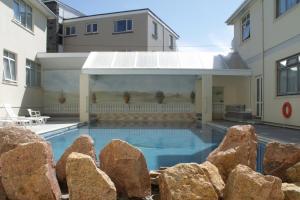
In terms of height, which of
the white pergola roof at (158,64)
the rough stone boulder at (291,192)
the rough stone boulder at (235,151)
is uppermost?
the white pergola roof at (158,64)

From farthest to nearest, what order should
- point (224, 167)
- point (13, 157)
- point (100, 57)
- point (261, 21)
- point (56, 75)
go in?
point (56, 75) < point (100, 57) < point (261, 21) < point (224, 167) < point (13, 157)

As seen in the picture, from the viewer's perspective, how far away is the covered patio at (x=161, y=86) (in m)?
20.9

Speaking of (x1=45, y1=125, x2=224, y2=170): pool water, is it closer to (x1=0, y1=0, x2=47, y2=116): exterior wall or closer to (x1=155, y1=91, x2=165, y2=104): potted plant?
(x1=0, y1=0, x2=47, y2=116): exterior wall

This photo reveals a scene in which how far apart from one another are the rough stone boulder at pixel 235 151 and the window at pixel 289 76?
388 inches

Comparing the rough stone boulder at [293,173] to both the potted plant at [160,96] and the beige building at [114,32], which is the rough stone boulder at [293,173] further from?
the beige building at [114,32]

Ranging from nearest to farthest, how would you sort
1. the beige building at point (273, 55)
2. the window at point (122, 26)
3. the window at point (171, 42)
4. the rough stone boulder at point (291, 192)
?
the rough stone boulder at point (291, 192) → the beige building at point (273, 55) → the window at point (122, 26) → the window at point (171, 42)

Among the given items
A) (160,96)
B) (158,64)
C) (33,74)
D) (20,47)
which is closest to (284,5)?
(158,64)

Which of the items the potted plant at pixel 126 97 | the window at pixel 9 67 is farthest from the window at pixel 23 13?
the potted plant at pixel 126 97

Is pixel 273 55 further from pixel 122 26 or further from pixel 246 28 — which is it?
pixel 122 26

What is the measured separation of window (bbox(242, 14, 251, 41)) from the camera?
72.5 feet

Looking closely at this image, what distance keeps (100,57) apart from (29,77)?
186 inches

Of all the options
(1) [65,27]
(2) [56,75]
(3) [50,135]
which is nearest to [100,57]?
(2) [56,75]

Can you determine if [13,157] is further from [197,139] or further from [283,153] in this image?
[197,139]

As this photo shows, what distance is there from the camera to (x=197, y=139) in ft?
44.6
